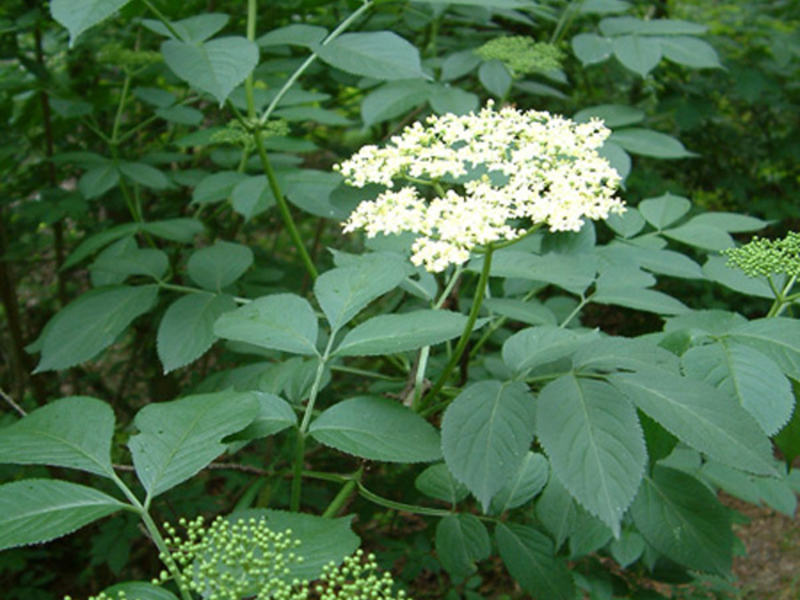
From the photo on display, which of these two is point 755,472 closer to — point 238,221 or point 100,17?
point 100,17

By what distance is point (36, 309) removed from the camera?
363 cm

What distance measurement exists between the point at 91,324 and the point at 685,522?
1344mm

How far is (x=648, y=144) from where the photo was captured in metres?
2.12

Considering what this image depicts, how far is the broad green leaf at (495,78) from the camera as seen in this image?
89.5 inches

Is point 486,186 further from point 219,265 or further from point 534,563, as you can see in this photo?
point 219,265

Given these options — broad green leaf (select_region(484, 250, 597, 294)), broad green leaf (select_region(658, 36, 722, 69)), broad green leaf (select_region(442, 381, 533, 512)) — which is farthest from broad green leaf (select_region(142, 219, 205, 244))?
broad green leaf (select_region(658, 36, 722, 69))

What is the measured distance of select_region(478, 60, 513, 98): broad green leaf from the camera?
2.27 metres

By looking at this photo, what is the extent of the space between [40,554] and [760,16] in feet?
14.7

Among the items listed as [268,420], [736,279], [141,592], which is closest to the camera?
[141,592]

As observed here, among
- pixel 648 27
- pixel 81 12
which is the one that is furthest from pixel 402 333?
pixel 648 27

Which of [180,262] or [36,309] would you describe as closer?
[180,262]

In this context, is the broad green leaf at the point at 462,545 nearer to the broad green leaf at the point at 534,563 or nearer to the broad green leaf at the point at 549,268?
the broad green leaf at the point at 534,563

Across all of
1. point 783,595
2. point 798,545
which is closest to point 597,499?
point 783,595

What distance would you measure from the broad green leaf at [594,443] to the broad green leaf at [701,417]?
3 centimetres
